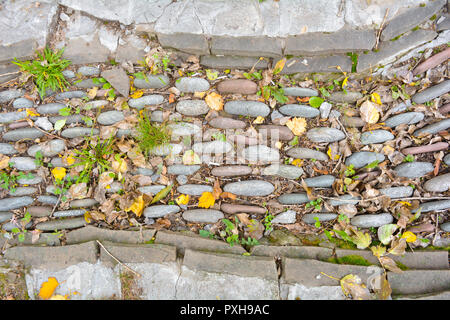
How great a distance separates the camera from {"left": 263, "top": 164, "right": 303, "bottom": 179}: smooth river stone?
2.29 metres

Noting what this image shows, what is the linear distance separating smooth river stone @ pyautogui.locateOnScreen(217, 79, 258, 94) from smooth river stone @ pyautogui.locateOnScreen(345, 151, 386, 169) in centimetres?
90

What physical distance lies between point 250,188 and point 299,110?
695mm

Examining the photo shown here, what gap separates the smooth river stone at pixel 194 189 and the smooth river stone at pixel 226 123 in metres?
0.47

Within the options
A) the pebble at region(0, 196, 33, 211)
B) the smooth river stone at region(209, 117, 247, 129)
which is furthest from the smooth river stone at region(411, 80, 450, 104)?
the pebble at region(0, 196, 33, 211)

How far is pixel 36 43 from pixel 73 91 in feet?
1.53

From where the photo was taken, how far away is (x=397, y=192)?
2248mm

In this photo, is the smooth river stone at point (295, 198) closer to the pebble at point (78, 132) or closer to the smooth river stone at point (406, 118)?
the smooth river stone at point (406, 118)

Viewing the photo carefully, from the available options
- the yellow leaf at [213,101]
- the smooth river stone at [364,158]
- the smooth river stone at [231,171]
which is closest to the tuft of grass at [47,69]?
the yellow leaf at [213,101]

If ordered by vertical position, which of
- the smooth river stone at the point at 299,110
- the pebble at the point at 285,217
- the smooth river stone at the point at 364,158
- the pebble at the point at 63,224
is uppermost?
the smooth river stone at the point at 299,110

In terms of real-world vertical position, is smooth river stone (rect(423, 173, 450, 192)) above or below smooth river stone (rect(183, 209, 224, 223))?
above

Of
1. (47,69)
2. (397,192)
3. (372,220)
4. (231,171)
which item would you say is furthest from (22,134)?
(397,192)

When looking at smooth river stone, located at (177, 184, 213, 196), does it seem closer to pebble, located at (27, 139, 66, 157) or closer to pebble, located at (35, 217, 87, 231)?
pebble, located at (35, 217, 87, 231)

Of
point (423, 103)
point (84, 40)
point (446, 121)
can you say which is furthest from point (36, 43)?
point (446, 121)

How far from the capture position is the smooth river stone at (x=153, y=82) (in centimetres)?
234
